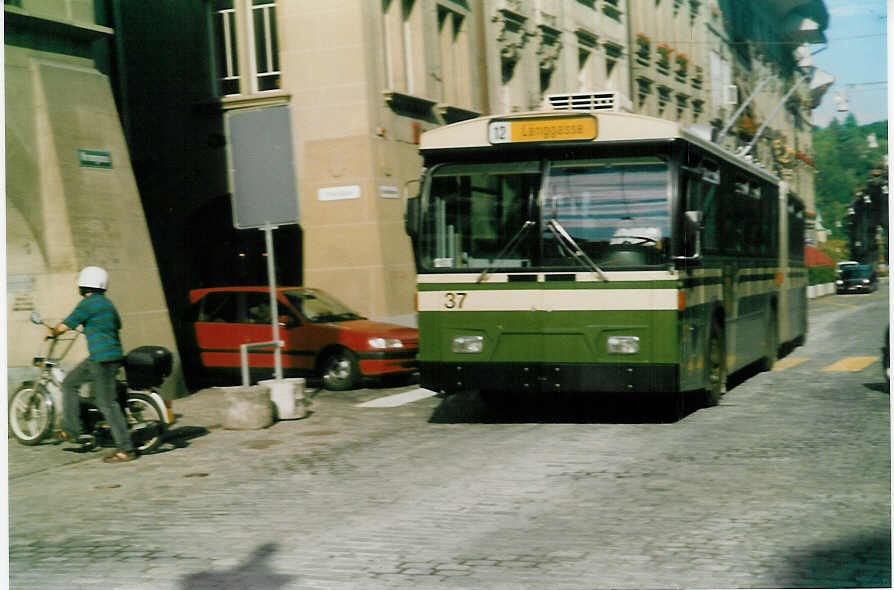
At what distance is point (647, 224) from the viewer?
1004cm

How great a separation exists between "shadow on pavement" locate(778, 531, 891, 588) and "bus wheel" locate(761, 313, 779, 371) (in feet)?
32.3

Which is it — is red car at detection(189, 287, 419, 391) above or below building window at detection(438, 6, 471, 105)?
below

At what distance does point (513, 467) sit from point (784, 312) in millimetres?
9932

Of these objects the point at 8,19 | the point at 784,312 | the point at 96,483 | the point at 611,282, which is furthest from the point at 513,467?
the point at 784,312

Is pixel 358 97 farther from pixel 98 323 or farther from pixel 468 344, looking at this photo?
pixel 98 323

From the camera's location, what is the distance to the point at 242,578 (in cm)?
597

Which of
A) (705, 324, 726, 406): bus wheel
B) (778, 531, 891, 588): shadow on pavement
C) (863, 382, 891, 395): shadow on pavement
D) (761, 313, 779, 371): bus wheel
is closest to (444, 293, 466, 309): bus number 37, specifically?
(705, 324, 726, 406): bus wheel

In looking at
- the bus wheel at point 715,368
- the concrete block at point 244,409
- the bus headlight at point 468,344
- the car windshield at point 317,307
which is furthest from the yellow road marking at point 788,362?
the concrete block at point 244,409

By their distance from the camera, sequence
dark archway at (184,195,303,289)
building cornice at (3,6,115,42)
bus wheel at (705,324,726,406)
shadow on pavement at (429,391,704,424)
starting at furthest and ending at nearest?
dark archway at (184,195,303,289), building cornice at (3,6,115,42), bus wheel at (705,324,726,406), shadow on pavement at (429,391,704,424)

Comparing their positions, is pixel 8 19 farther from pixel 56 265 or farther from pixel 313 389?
pixel 313 389

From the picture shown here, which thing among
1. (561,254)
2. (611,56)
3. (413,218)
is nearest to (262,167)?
(413,218)

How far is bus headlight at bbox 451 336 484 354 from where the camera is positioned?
1058cm

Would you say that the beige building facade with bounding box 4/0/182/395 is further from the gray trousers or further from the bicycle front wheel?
the gray trousers

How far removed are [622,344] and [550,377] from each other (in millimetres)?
748
